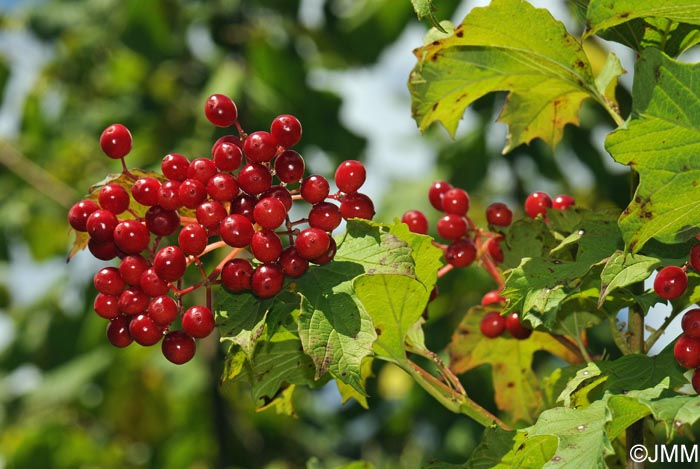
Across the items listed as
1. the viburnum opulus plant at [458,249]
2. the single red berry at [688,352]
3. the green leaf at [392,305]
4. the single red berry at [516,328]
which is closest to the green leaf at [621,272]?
the viburnum opulus plant at [458,249]

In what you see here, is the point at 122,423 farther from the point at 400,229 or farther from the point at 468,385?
the point at 400,229

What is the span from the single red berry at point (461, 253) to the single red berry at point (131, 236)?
53 centimetres

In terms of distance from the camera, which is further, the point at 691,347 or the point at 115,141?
the point at 115,141

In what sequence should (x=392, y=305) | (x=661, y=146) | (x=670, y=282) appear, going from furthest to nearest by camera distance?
1. (x=392, y=305)
2. (x=670, y=282)
3. (x=661, y=146)

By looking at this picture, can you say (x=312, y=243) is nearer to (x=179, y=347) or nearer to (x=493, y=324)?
(x=179, y=347)

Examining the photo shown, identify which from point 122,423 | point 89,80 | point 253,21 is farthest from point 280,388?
point 89,80

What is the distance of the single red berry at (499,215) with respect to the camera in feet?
5.41

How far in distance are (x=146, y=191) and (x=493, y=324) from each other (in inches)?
27.4

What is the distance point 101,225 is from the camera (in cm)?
136

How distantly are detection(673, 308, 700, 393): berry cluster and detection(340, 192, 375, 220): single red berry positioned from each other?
0.45 meters

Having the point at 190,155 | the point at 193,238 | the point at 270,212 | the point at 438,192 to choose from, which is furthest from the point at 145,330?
→ the point at 190,155

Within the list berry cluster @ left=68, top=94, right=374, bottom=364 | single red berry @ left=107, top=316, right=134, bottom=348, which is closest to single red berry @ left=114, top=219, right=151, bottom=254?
berry cluster @ left=68, top=94, right=374, bottom=364

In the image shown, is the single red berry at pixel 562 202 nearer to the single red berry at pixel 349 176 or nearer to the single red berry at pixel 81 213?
the single red berry at pixel 349 176

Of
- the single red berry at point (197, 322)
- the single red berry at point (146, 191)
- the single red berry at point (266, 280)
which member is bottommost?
the single red berry at point (197, 322)
